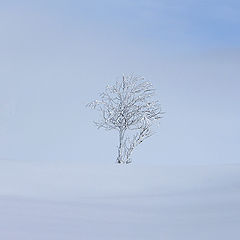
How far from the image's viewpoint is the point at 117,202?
4281mm

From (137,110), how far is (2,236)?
840cm

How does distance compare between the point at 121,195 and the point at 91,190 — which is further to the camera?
the point at 91,190

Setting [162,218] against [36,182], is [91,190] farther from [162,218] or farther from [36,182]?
[162,218]

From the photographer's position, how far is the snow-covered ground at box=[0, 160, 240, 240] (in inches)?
117

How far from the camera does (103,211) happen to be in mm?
3750

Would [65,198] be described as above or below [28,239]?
→ above

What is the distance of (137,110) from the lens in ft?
36.3

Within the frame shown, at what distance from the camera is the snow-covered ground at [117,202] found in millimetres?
2969

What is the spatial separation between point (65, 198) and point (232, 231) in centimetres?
198

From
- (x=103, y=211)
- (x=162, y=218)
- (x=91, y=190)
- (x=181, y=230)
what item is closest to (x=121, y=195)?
(x=91, y=190)

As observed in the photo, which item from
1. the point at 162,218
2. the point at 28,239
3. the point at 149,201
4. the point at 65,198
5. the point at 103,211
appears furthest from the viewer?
the point at 65,198

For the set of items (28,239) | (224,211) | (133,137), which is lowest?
(28,239)

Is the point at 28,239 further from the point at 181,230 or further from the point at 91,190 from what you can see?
the point at 91,190

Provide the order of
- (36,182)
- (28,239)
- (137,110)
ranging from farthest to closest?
(137,110) → (36,182) → (28,239)
